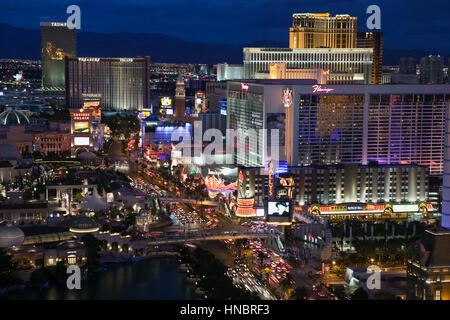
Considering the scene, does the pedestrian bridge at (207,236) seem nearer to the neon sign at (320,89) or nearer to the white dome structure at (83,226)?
the white dome structure at (83,226)

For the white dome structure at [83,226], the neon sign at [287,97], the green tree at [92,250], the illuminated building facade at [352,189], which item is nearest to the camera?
the green tree at [92,250]

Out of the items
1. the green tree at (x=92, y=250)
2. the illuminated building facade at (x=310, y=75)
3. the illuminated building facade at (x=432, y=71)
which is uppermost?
the illuminated building facade at (x=432, y=71)

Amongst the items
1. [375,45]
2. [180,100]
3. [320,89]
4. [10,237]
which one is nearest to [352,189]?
[320,89]

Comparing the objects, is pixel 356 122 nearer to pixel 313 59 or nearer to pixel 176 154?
pixel 176 154

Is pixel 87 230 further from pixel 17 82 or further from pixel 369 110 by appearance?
pixel 17 82

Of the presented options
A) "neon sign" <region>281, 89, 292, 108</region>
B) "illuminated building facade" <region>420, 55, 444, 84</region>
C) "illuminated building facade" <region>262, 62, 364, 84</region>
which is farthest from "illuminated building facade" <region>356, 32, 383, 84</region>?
"neon sign" <region>281, 89, 292, 108</region>

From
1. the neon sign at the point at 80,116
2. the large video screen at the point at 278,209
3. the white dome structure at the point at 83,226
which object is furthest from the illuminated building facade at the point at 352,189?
the neon sign at the point at 80,116
